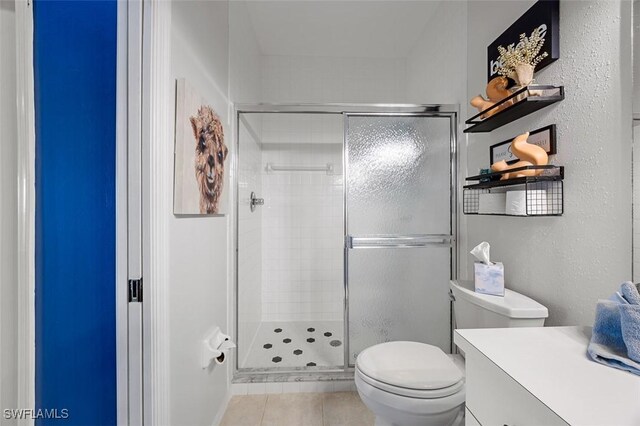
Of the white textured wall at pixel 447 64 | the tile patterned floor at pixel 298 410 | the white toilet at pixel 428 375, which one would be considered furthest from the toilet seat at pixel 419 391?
the white textured wall at pixel 447 64

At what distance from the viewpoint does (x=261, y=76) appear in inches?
102

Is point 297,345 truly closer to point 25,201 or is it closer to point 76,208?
point 76,208

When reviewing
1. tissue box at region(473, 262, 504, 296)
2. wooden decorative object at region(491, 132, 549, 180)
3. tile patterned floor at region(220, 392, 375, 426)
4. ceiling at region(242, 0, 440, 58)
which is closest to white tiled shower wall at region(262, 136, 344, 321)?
ceiling at region(242, 0, 440, 58)

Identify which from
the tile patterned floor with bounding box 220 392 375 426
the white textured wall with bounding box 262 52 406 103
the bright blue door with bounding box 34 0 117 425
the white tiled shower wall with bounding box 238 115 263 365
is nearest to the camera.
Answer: the bright blue door with bounding box 34 0 117 425

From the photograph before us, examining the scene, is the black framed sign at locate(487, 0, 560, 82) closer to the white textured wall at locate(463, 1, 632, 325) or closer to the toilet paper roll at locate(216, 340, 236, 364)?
the white textured wall at locate(463, 1, 632, 325)

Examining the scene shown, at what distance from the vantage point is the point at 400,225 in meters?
1.72

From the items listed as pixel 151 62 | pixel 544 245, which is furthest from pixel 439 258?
pixel 151 62

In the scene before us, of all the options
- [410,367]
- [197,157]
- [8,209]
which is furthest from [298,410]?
[8,209]

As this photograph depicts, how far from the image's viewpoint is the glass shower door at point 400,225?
1723mm

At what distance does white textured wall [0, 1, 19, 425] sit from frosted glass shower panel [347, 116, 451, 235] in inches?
56.4

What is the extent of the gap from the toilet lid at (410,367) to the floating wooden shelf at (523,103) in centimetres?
109

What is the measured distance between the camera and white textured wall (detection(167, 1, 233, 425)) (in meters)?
0.99

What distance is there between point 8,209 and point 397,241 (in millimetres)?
1649

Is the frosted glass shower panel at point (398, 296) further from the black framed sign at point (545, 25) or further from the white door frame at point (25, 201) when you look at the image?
the white door frame at point (25, 201)
